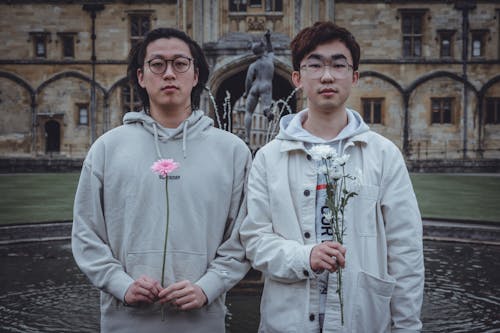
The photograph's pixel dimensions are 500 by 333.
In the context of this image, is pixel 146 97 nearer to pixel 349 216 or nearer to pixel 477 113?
pixel 349 216

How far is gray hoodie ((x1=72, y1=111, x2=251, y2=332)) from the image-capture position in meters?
2.42

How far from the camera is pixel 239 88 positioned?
2434 centimetres

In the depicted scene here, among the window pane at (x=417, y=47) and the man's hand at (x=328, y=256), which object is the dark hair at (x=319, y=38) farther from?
the window pane at (x=417, y=47)

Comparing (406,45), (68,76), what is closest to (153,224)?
(406,45)

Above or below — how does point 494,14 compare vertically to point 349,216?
above

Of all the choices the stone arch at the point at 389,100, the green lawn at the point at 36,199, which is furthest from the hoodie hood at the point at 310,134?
the stone arch at the point at 389,100

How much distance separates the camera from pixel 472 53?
75.8 feet

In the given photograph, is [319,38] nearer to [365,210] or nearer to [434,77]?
[365,210]

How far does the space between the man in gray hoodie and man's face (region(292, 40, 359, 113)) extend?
424 millimetres

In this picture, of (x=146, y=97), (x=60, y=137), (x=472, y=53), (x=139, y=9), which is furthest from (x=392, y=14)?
(x=146, y=97)

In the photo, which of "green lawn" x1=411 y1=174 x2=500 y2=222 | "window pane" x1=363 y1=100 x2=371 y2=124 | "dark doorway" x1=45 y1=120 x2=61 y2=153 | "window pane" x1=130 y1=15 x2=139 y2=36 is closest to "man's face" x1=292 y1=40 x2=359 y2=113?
"green lawn" x1=411 y1=174 x2=500 y2=222

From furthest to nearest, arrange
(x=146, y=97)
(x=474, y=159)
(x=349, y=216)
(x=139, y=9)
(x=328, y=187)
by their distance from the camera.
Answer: (x=139, y=9) → (x=474, y=159) → (x=146, y=97) → (x=349, y=216) → (x=328, y=187)

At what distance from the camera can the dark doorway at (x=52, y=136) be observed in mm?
24294

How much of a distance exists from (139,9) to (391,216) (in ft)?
73.5
